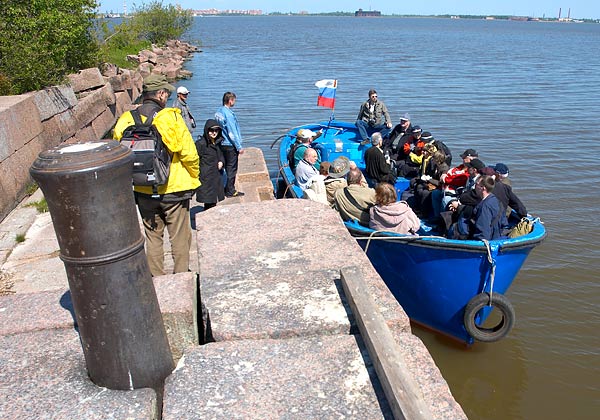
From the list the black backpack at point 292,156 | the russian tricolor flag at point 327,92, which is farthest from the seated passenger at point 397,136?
the russian tricolor flag at point 327,92

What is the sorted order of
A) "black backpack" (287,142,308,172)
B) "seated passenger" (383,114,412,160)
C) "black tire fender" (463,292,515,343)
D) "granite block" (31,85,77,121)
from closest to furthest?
"black tire fender" (463,292,515,343) < "black backpack" (287,142,308,172) < "granite block" (31,85,77,121) < "seated passenger" (383,114,412,160)

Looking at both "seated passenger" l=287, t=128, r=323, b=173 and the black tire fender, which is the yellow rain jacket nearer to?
the black tire fender

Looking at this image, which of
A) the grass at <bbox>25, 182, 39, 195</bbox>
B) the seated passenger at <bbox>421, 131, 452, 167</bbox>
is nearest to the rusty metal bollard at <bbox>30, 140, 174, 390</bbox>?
the grass at <bbox>25, 182, 39, 195</bbox>

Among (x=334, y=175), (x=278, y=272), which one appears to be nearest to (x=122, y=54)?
(x=334, y=175)

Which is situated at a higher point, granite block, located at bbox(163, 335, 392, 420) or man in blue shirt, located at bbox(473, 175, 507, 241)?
granite block, located at bbox(163, 335, 392, 420)

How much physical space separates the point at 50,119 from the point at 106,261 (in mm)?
9959

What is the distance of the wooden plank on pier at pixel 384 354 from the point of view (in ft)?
6.94

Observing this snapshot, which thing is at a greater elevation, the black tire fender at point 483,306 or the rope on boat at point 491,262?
the rope on boat at point 491,262

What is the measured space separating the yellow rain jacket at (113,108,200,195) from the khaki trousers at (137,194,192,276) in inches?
6.8

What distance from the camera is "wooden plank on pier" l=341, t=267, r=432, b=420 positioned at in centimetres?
212

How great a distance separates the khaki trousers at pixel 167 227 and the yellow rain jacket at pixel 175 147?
0.17m

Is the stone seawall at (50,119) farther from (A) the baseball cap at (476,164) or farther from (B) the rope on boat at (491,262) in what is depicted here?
(A) the baseball cap at (476,164)

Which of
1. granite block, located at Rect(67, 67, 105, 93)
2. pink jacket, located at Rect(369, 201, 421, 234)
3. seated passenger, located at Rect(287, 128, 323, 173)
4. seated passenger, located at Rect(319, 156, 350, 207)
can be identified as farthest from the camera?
granite block, located at Rect(67, 67, 105, 93)

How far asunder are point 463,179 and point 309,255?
208 inches
